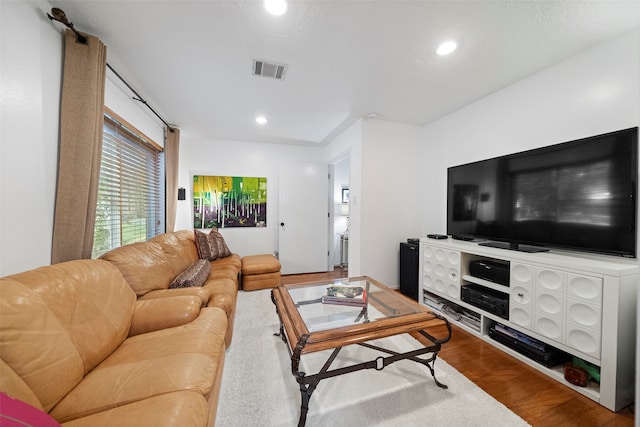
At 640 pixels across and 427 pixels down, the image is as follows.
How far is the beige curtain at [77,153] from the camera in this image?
4.68 ft

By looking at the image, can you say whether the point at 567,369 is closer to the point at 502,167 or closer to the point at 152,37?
the point at 502,167

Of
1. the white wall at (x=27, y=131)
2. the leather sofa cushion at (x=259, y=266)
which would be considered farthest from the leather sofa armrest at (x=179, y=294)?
the leather sofa cushion at (x=259, y=266)

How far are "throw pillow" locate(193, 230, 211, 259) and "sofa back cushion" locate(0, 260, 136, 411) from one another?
6.00 ft

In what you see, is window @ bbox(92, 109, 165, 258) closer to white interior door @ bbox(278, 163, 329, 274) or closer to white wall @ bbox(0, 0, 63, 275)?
white wall @ bbox(0, 0, 63, 275)

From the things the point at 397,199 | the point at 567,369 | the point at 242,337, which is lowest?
the point at 242,337

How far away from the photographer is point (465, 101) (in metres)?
2.64

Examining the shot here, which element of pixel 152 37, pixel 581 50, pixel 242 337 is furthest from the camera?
pixel 242 337

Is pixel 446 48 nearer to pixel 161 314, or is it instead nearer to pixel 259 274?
pixel 161 314

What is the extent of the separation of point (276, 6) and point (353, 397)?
2.49m

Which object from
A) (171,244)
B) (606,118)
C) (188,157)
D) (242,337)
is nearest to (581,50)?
(606,118)

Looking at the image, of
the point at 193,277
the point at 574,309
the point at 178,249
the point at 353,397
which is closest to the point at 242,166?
the point at 178,249

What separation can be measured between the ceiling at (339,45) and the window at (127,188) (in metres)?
0.56

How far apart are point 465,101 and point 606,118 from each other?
122cm

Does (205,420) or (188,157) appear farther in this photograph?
(188,157)
